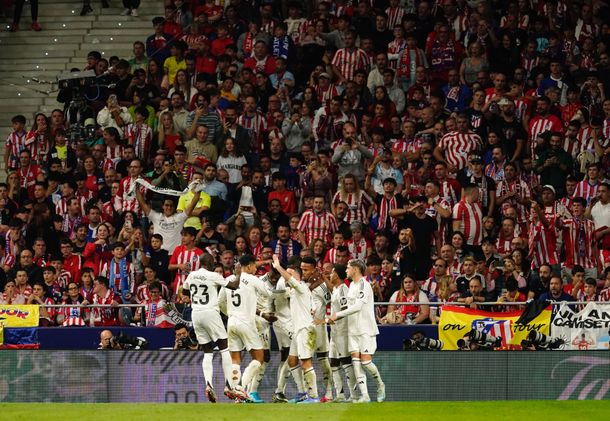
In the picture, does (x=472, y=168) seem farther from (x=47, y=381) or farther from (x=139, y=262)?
(x=47, y=381)

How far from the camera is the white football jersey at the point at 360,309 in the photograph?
60.4 feet

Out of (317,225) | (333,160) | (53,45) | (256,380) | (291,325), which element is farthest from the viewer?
(53,45)

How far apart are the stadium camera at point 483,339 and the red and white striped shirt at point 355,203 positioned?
4.07 meters

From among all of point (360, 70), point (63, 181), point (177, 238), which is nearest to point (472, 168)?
point (360, 70)

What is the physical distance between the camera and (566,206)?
23328 millimetres

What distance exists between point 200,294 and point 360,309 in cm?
220

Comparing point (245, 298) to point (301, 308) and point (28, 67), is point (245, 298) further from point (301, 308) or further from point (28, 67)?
point (28, 67)

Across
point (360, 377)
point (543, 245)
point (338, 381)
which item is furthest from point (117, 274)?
point (543, 245)

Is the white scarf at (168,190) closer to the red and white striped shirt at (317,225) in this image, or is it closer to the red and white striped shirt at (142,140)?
the red and white striped shirt at (142,140)

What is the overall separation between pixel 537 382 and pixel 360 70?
8416 mm

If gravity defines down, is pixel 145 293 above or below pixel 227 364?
above

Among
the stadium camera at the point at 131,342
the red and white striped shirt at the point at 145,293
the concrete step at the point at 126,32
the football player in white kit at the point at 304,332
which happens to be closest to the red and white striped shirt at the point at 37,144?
the concrete step at the point at 126,32

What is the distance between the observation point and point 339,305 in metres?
18.7


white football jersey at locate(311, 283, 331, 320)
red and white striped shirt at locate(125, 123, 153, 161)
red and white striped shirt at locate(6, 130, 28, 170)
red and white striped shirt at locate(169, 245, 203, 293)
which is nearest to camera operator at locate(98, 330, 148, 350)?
red and white striped shirt at locate(169, 245, 203, 293)
